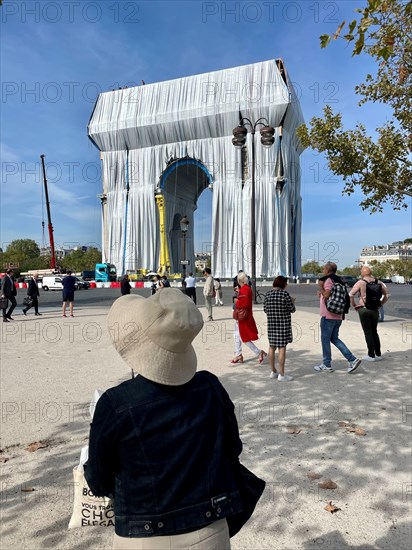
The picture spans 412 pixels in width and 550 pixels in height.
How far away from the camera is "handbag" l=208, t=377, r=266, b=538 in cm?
153

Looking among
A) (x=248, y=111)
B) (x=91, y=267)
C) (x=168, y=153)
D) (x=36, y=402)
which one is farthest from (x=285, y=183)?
(x=91, y=267)

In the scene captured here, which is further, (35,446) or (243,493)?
(35,446)

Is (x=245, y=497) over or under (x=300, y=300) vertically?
over

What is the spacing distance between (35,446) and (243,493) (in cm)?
309

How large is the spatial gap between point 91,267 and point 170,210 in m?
47.9

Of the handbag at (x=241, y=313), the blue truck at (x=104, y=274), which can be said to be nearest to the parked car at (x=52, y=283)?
the blue truck at (x=104, y=274)

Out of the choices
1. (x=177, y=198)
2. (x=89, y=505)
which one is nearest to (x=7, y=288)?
(x=89, y=505)

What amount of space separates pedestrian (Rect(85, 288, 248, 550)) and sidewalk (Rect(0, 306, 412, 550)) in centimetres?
148

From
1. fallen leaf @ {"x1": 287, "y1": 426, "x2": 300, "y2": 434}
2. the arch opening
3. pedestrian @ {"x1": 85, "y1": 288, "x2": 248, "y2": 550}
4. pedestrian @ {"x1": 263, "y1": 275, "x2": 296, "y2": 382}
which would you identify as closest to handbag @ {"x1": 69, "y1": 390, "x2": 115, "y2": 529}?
pedestrian @ {"x1": 85, "y1": 288, "x2": 248, "y2": 550}

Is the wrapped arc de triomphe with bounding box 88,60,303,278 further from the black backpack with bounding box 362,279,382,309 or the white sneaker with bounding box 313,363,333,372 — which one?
the white sneaker with bounding box 313,363,333,372

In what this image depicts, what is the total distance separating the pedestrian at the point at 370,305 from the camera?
712 cm

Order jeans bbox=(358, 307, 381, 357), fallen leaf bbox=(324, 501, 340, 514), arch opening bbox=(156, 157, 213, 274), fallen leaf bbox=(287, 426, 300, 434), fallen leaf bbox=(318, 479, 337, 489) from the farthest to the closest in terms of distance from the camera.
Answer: arch opening bbox=(156, 157, 213, 274), jeans bbox=(358, 307, 381, 357), fallen leaf bbox=(287, 426, 300, 434), fallen leaf bbox=(318, 479, 337, 489), fallen leaf bbox=(324, 501, 340, 514)

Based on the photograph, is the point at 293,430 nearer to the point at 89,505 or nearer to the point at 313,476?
the point at 313,476

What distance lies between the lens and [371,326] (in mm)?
7129
